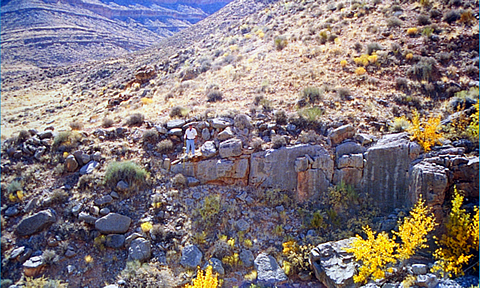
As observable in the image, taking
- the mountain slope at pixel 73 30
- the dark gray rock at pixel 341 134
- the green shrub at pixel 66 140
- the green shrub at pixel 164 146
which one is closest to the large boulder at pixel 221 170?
the green shrub at pixel 164 146

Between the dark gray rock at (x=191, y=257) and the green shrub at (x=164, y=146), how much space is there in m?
3.66

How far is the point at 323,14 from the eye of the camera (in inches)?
875

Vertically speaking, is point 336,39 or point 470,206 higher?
point 336,39

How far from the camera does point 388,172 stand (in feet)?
30.0

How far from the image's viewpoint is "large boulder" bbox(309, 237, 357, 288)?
6.98m

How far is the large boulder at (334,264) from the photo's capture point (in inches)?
275

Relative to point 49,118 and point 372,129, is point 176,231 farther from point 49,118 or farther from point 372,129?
point 49,118

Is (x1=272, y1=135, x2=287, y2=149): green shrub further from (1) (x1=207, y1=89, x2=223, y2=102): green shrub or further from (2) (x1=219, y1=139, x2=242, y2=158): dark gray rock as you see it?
(1) (x1=207, y1=89, x2=223, y2=102): green shrub

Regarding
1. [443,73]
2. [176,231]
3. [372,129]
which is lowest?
[176,231]

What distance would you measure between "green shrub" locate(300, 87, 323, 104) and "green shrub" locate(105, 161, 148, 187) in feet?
21.8

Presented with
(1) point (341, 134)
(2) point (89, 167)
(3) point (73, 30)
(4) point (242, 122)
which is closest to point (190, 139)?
(4) point (242, 122)

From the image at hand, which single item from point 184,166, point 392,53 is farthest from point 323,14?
point 184,166

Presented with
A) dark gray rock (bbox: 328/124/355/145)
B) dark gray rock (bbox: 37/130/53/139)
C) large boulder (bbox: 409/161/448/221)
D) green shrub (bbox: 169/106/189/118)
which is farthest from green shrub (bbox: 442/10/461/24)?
dark gray rock (bbox: 37/130/53/139)

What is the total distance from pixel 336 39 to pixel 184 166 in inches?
480
